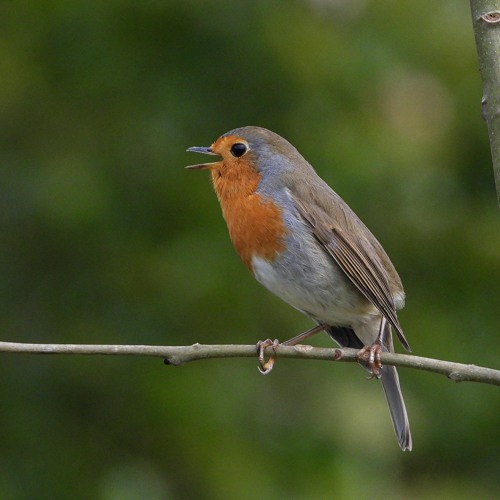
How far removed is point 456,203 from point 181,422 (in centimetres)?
208

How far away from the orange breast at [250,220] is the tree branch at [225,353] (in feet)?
2.91

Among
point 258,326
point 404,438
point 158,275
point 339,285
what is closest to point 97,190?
point 158,275

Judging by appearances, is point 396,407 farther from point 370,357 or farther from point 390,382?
point 370,357

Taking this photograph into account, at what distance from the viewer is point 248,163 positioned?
4258 mm

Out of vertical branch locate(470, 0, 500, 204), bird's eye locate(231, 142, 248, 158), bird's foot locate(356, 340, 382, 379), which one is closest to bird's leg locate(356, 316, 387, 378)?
bird's foot locate(356, 340, 382, 379)

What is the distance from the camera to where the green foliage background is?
5.12m

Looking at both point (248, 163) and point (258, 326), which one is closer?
point (248, 163)

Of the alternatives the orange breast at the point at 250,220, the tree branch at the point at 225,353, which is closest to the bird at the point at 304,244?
the orange breast at the point at 250,220

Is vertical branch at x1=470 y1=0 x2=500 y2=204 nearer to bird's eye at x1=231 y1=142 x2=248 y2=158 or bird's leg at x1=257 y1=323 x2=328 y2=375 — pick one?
bird's leg at x1=257 y1=323 x2=328 y2=375

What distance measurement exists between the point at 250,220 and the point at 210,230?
55.4 inches

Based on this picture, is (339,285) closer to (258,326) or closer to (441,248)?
(258,326)

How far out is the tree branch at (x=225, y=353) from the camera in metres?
2.66

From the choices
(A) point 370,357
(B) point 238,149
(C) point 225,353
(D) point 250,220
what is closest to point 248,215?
(D) point 250,220

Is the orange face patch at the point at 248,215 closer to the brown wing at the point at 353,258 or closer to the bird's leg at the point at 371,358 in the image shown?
the brown wing at the point at 353,258
